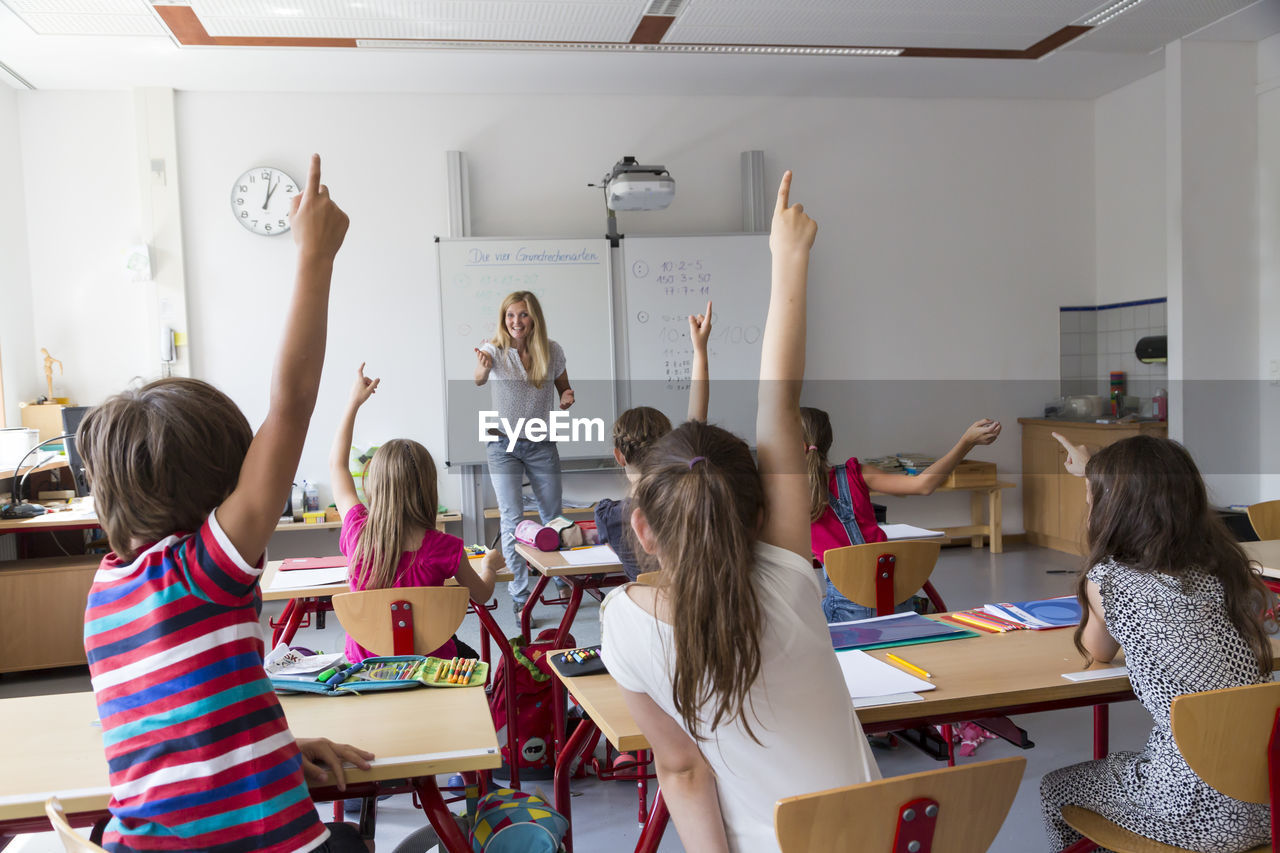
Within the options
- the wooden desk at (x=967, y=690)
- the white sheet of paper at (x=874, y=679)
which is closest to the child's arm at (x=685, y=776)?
the wooden desk at (x=967, y=690)

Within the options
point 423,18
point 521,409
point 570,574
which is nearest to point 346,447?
point 570,574

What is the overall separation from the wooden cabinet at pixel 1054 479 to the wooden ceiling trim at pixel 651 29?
3470mm

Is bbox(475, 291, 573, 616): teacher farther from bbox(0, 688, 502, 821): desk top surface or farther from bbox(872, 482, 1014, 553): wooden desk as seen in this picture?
bbox(0, 688, 502, 821): desk top surface

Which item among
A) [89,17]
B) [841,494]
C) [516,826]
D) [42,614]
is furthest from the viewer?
[89,17]

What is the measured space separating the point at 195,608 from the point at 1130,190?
6.59 meters

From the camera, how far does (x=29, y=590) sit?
3.93m

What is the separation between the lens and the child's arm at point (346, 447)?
2147 mm

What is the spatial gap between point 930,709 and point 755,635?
0.55 metres

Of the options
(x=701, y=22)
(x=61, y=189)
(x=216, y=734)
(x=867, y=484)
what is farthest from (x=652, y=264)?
(x=216, y=734)

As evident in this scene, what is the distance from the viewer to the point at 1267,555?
2.69m

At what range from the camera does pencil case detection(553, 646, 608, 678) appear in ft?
5.45

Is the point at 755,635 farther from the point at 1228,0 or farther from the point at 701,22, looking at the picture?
the point at 1228,0

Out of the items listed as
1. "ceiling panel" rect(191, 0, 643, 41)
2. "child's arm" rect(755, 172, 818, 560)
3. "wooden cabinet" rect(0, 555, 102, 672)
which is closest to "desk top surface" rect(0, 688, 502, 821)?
"child's arm" rect(755, 172, 818, 560)

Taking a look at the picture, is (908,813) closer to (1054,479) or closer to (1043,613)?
(1043,613)
